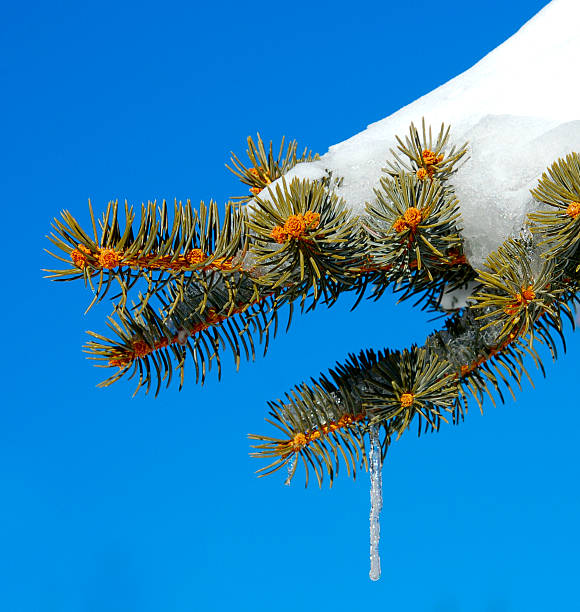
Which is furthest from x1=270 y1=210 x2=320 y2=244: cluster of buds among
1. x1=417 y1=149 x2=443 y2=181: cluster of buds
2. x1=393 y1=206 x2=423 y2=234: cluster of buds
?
x1=417 y1=149 x2=443 y2=181: cluster of buds

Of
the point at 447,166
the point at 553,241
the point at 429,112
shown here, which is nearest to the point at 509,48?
the point at 429,112

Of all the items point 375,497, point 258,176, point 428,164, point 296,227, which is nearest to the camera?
point 296,227

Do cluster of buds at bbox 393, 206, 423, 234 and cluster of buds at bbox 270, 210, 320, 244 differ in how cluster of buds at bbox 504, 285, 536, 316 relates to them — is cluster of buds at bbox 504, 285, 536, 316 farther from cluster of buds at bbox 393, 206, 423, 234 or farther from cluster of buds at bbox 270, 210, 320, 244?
cluster of buds at bbox 270, 210, 320, 244

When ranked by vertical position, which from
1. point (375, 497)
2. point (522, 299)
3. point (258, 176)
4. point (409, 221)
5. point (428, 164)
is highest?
point (258, 176)

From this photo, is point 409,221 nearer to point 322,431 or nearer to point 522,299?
point 522,299

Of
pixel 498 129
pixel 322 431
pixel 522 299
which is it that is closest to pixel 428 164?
pixel 498 129

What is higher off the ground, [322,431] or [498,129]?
[498,129]

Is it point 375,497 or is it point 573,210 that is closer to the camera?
point 573,210
